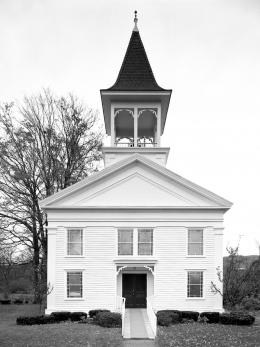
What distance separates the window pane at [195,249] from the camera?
1073 inches

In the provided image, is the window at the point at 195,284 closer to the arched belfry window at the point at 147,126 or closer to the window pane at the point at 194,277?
the window pane at the point at 194,277

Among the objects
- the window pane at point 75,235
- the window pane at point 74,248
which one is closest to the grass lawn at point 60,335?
the window pane at point 74,248

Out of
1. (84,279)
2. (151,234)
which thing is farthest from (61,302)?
(151,234)

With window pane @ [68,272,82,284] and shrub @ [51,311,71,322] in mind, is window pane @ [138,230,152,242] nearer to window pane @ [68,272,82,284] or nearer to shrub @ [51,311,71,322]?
window pane @ [68,272,82,284]

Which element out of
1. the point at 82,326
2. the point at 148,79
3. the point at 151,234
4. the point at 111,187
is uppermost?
the point at 148,79

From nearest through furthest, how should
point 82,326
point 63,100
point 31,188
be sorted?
point 82,326 → point 31,188 → point 63,100

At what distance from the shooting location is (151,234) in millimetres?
27406

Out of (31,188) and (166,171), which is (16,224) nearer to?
(31,188)

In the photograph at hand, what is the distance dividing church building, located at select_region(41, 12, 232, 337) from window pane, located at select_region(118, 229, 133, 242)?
0.06 m

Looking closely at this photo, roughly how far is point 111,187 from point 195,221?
5.17 metres

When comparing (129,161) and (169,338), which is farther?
(129,161)

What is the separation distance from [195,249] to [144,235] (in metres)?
3.00

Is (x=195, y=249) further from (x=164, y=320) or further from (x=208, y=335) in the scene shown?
(x=208, y=335)

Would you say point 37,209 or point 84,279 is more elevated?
point 37,209
